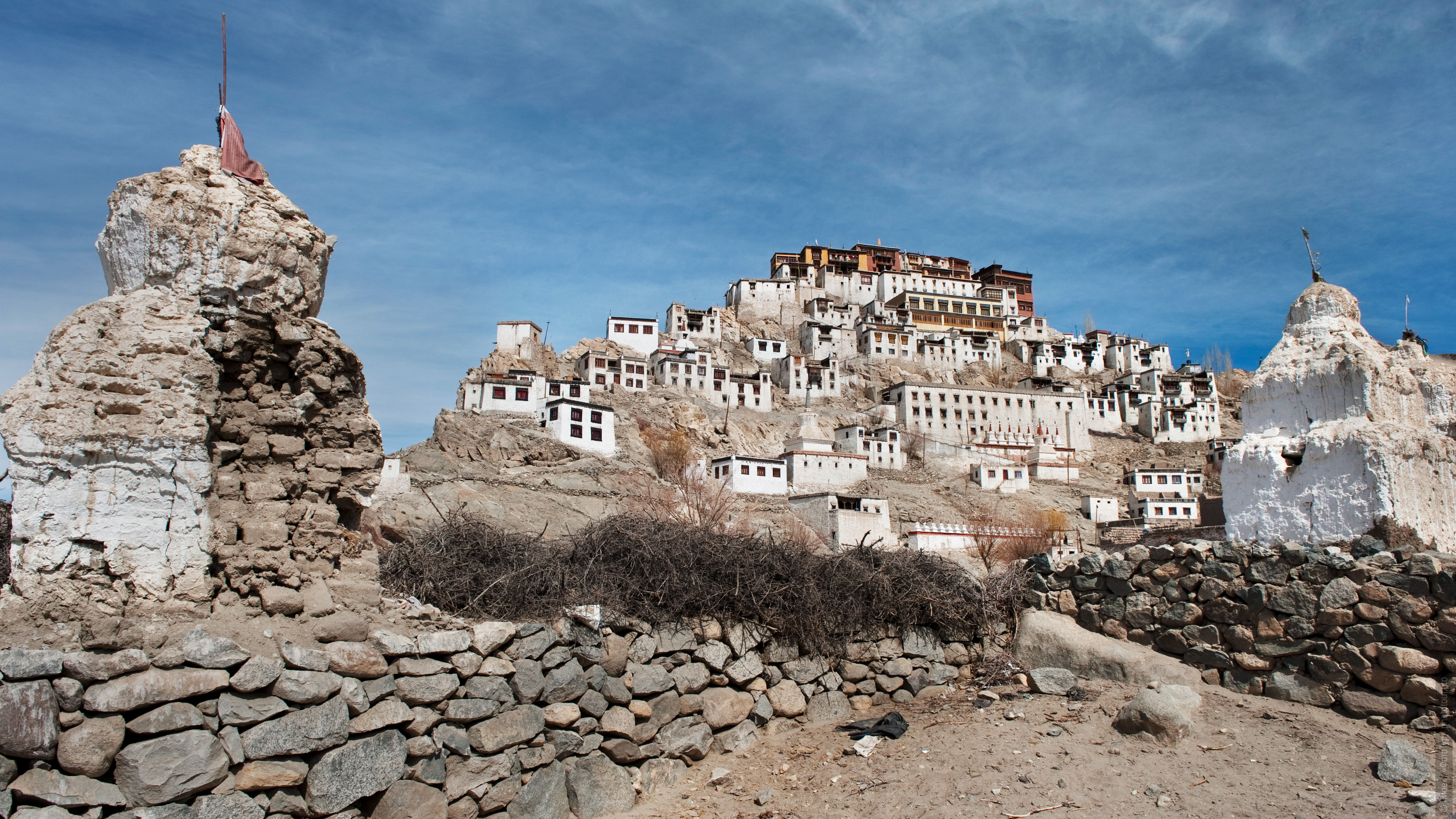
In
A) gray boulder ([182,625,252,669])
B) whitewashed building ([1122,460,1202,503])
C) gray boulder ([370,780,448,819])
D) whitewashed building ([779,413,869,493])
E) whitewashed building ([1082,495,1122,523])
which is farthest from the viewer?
whitewashed building ([1122,460,1202,503])

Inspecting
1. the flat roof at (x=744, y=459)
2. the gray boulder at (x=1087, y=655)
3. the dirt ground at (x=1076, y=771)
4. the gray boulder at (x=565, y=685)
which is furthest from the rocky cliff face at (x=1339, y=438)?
the flat roof at (x=744, y=459)

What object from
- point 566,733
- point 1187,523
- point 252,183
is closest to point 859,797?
point 566,733

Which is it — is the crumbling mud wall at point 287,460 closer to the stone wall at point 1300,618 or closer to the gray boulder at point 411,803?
the gray boulder at point 411,803

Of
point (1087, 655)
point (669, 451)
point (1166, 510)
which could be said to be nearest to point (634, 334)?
point (669, 451)

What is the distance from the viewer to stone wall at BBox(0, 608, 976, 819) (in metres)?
4.95

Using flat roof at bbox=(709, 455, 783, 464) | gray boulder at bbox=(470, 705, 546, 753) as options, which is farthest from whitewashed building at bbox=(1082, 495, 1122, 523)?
gray boulder at bbox=(470, 705, 546, 753)

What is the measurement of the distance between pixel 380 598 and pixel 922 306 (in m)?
91.7

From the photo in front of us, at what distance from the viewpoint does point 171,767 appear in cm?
508

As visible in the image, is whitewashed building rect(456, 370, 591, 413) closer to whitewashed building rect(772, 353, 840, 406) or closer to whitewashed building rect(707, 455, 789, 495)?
whitewashed building rect(707, 455, 789, 495)

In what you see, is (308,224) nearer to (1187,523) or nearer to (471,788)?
(471,788)

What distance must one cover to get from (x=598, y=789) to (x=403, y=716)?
1.75 m

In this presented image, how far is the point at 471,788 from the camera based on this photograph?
630cm

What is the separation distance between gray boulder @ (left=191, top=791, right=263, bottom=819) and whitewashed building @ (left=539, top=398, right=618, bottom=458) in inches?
1821

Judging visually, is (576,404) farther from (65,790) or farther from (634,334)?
(65,790)
